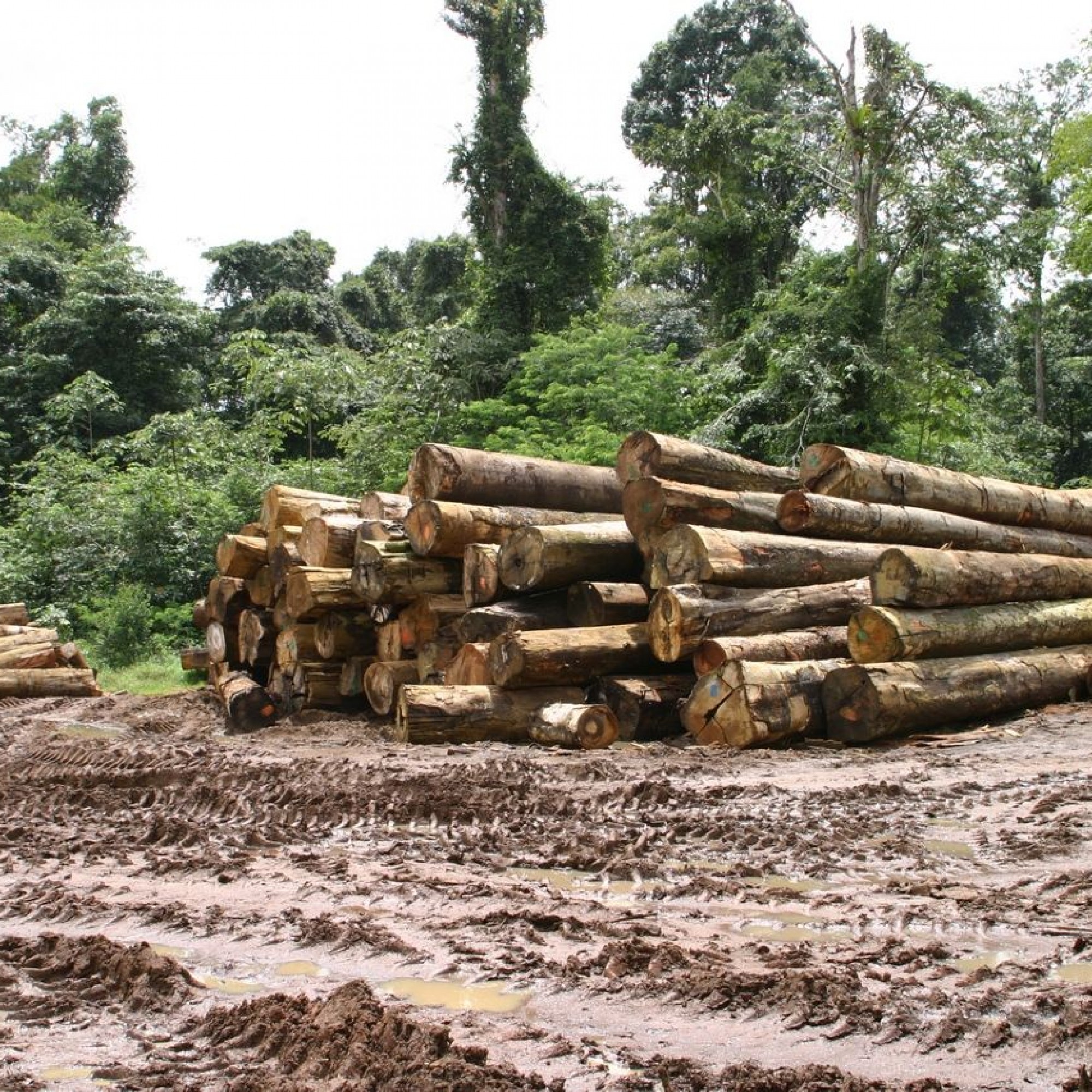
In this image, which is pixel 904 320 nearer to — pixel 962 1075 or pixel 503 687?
pixel 503 687

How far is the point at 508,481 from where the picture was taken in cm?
998

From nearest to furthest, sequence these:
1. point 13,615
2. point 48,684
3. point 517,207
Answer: point 48,684 → point 13,615 → point 517,207

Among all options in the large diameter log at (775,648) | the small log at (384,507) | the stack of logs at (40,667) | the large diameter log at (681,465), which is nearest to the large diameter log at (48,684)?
the stack of logs at (40,667)

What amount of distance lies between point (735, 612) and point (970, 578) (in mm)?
1883

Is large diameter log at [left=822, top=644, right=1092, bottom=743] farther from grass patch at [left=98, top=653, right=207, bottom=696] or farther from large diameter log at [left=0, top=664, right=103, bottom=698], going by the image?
large diameter log at [left=0, top=664, right=103, bottom=698]

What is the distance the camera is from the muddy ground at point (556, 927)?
102 inches

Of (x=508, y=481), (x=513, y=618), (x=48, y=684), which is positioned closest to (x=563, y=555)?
(x=513, y=618)

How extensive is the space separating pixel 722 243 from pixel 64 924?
1035 inches

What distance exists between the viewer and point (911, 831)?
4.94m

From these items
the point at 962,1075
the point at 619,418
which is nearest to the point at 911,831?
the point at 962,1075

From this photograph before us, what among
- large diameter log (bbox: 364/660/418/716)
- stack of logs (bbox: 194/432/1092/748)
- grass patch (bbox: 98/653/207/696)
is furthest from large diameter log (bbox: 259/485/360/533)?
grass patch (bbox: 98/653/207/696)

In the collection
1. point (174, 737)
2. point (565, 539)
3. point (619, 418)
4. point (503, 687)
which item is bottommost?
point (174, 737)

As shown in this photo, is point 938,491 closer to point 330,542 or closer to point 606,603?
point 606,603

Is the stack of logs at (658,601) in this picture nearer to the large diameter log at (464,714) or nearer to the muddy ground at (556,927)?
the large diameter log at (464,714)
